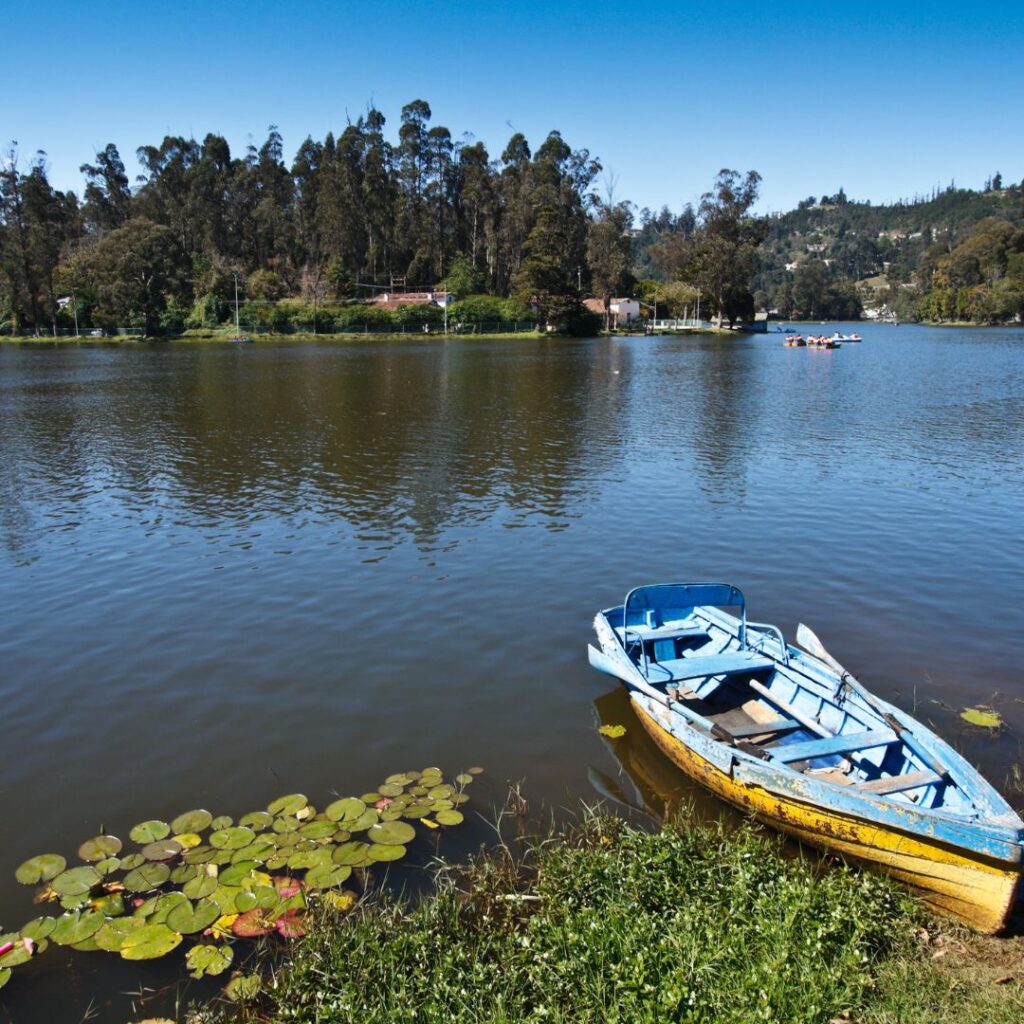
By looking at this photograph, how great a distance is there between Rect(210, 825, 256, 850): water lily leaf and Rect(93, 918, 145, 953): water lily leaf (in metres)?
1.06

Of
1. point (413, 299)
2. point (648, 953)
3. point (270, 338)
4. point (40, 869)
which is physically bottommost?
point (40, 869)

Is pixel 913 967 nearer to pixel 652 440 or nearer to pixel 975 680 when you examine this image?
pixel 975 680

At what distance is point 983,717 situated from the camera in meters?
10.2

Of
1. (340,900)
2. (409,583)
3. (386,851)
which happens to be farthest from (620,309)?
(340,900)

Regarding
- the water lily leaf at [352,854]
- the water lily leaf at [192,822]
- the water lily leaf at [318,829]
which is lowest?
the water lily leaf at [192,822]

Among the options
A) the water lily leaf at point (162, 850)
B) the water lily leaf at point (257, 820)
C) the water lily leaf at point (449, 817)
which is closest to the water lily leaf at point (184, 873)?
the water lily leaf at point (162, 850)

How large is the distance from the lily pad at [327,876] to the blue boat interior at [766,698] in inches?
159

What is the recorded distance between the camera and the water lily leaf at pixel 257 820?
8234 mm

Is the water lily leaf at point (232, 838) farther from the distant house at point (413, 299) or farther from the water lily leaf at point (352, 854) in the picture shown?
the distant house at point (413, 299)

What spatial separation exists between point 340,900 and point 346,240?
12406cm

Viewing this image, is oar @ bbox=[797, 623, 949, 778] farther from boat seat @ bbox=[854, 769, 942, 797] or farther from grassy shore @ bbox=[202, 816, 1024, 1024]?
grassy shore @ bbox=[202, 816, 1024, 1024]

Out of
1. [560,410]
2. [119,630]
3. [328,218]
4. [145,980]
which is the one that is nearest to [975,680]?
[145,980]

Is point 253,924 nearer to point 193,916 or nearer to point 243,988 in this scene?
point 193,916

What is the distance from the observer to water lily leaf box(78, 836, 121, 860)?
7.82 metres
